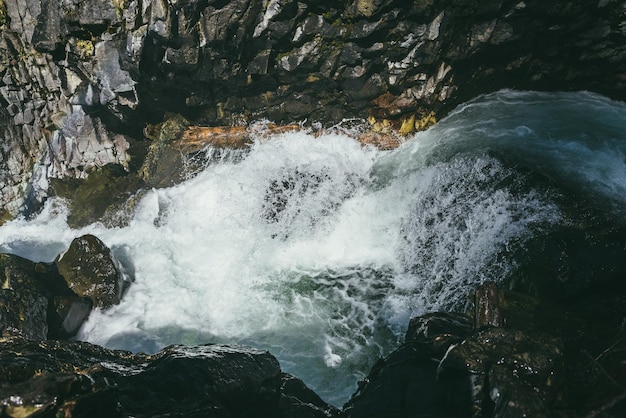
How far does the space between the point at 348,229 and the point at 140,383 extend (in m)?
7.91

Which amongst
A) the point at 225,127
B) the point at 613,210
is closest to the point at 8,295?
the point at 225,127

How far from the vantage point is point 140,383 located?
4.84 metres

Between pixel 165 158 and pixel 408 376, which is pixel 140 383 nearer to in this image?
pixel 408 376

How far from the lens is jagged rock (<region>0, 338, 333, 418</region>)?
3791mm

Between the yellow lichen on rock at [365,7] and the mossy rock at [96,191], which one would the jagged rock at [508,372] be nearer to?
the yellow lichen on rock at [365,7]

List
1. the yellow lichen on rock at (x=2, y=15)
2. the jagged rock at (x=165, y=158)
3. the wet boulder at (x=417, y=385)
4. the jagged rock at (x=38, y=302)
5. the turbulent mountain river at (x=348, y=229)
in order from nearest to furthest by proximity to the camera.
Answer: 1. the wet boulder at (x=417, y=385)
2. the turbulent mountain river at (x=348, y=229)
3. the jagged rock at (x=38, y=302)
4. the yellow lichen on rock at (x=2, y=15)
5. the jagged rock at (x=165, y=158)

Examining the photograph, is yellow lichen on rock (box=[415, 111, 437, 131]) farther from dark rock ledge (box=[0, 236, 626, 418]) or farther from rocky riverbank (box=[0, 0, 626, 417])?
dark rock ledge (box=[0, 236, 626, 418])

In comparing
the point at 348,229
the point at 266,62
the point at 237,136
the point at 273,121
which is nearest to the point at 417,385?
the point at 348,229

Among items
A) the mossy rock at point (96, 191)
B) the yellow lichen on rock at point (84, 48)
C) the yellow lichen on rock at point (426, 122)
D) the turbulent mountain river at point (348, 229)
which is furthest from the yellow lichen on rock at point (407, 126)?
the yellow lichen on rock at point (84, 48)

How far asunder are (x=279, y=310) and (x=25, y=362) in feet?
21.4

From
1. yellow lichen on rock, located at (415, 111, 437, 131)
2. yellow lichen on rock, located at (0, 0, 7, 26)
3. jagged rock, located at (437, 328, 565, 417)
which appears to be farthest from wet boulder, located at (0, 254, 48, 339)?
yellow lichen on rock, located at (415, 111, 437, 131)

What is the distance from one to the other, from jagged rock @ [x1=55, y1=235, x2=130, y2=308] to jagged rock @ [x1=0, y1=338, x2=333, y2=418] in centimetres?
572

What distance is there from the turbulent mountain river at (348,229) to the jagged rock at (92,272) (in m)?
0.42

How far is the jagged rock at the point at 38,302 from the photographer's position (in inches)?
379
